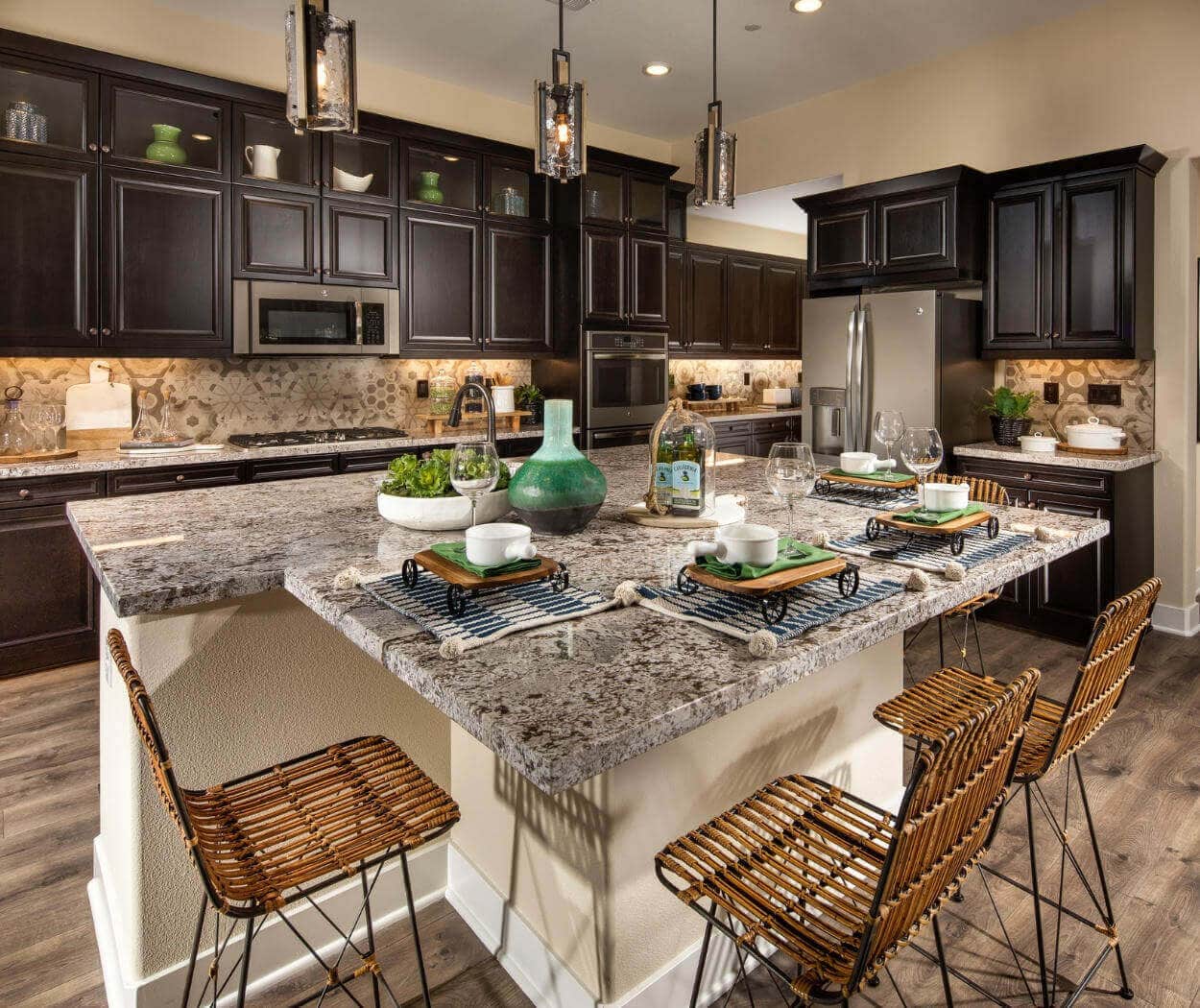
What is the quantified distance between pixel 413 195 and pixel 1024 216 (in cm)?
342

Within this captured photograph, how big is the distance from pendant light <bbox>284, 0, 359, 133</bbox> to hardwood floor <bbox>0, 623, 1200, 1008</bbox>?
187cm

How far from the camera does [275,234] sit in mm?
4332

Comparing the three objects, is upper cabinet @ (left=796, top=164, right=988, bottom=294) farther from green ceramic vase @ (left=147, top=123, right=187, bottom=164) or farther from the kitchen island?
green ceramic vase @ (left=147, top=123, right=187, bottom=164)

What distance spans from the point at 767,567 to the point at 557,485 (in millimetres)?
627

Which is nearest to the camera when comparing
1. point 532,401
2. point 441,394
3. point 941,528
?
point 941,528

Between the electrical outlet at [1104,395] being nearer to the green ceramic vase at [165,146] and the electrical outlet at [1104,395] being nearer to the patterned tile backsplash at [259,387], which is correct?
the patterned tile backsplash at [259,387]

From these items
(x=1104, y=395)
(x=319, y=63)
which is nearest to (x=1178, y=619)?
(x=1104, y=395)

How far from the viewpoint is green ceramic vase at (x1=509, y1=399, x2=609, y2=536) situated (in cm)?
189

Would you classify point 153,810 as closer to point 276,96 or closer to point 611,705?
point 611,705

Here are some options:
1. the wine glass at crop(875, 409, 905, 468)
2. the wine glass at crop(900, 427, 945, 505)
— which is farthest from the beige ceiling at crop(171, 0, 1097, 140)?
the wine glass at crop(900, 427, 945, 505)

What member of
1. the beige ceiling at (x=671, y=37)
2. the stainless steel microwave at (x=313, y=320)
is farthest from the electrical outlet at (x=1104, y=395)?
the stainless steel microwave at (x=313, y=320)

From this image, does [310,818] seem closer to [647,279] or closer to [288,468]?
[288,468]

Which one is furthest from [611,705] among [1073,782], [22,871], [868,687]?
[1073,782]

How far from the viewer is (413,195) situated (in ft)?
16.0
